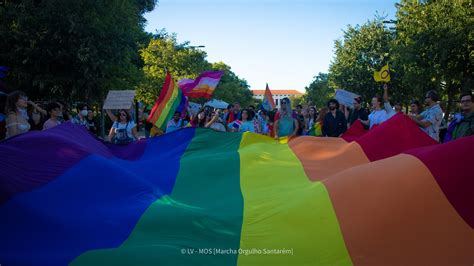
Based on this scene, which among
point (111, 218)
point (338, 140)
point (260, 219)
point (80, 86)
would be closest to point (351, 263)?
point (260, 219)

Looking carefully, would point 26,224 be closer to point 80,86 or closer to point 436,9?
point 80,86

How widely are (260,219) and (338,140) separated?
12.7 feet

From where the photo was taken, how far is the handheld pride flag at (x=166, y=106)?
1087 cm

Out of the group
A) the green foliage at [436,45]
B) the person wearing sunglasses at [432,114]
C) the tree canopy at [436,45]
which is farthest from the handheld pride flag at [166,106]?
the tree canopy at [436,45]

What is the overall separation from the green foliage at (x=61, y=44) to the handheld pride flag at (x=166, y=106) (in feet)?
18.6

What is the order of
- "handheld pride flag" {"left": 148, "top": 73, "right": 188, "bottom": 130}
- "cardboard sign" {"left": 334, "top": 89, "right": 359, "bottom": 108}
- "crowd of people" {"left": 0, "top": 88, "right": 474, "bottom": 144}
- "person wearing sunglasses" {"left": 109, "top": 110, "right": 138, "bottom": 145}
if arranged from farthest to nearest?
"cardboard sign" {"left": 334, "top": 89, "right": 359, "bottom": 108} → "handheld pride flag" {"left": 148, "top": 73, "right": 188, "bottom": 130} → "person wearing sunglasses" {"left": 109, "top": 110, "right": 138, "bottom": 145} → "crowd of people" {"left": 0, "top": 88, "right": 474, "bottom": 144}

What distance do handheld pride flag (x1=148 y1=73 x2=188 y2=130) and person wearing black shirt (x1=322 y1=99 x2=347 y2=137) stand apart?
12.6 ft

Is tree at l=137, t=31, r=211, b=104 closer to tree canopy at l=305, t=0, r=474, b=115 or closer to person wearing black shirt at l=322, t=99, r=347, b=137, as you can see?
tree canopy at l=305, t=0, r=474, b=115

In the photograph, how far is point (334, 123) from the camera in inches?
380

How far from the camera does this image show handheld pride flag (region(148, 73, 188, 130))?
10867mm

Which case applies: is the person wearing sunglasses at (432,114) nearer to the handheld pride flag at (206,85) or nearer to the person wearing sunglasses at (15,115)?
the person wearing sunglasses at (15,115)

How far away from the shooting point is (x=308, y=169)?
5922 mm

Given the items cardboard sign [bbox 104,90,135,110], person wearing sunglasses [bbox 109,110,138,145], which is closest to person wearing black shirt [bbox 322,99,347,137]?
person wearing sunglasses [bbox 109,110,138,145]

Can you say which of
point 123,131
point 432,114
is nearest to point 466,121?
point 432,114
